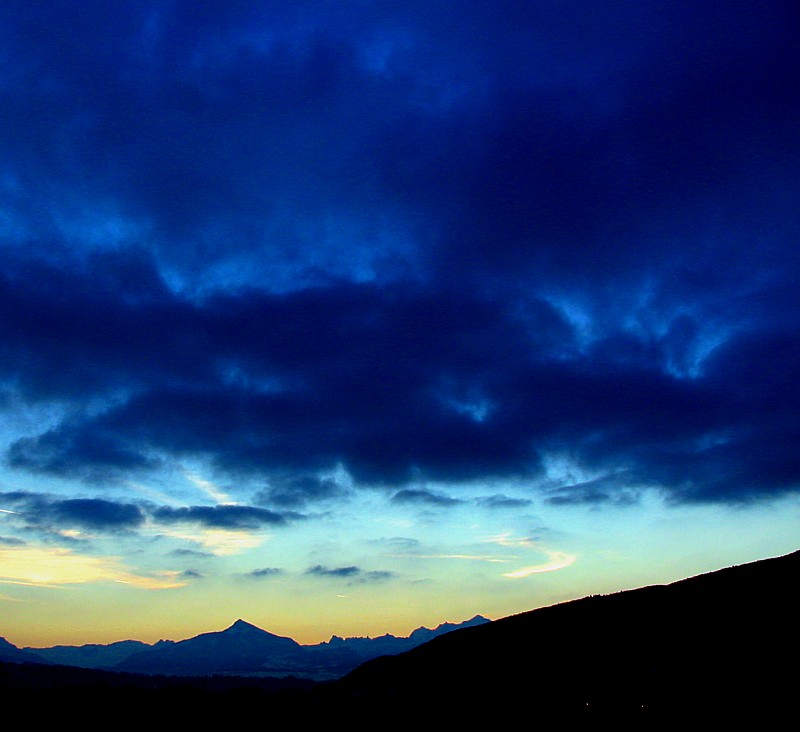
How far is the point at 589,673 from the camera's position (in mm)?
64375

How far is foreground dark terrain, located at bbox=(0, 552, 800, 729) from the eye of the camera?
2048 inches

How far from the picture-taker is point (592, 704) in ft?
189

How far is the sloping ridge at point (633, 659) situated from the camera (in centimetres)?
5216

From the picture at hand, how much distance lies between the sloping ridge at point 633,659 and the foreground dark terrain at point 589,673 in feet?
0.58

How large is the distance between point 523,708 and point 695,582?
33.1 m

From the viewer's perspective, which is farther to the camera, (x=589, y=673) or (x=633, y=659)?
(x=589, y=673)

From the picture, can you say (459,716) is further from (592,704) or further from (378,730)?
(592,704)

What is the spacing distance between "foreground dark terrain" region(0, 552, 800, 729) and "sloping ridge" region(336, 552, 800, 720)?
7.0 inches

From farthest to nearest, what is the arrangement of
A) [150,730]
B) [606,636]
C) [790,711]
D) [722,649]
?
[150,730] → [606,636] → [722,649] → [790,711]

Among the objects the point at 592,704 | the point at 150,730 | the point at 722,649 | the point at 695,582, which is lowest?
the point at 150,730

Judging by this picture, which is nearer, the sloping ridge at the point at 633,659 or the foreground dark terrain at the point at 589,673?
the foreground dark terrain at the point at 589,673

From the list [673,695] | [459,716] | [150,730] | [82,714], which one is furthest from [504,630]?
[82,714]

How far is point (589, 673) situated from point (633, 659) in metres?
4.90

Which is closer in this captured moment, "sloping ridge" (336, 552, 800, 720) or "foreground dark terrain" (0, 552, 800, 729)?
"foreground dark terrain" (0, 552, 800, 729)
